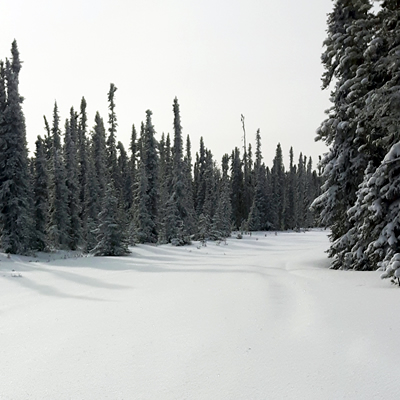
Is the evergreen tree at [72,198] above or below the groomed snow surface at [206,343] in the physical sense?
above

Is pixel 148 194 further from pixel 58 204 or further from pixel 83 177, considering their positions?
pixel 83 177

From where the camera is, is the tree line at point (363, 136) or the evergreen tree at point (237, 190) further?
the evergreen tree at point (237, 190)

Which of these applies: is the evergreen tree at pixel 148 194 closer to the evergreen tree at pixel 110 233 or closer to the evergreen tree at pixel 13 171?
the evergreen tree at pixel 13 171

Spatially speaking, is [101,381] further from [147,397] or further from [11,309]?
[11,309]

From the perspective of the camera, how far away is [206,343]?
462cm

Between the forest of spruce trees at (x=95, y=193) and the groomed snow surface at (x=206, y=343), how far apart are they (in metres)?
14.4

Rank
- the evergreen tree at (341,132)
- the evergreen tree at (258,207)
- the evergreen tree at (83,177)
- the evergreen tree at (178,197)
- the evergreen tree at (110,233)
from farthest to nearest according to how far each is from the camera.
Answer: the evergreen tree at (258,207) → the evergreen tree at (83,177) → the evergreen tree at (178,197) → the evergreen tree at (110,233) → the evergreen tree at (341,132)

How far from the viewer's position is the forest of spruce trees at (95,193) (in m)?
24.5

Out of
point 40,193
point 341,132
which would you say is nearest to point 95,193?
point 40,193

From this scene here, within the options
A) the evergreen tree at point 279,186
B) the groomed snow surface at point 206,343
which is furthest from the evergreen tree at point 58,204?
the evergreen tree at point 279,186

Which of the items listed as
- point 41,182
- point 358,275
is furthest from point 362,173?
point 41,182

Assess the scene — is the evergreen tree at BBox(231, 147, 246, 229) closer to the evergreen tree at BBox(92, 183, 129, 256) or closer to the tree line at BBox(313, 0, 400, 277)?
the evergreen tree at BBox(92, 183, 129, 256)

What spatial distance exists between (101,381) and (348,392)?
7.45 feet

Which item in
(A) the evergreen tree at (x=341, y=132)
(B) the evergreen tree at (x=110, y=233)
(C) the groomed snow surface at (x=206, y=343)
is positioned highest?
(A) the evergreen tree at (x=341, y=132)
